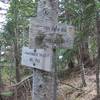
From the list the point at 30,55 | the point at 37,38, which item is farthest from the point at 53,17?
the point at 30,55

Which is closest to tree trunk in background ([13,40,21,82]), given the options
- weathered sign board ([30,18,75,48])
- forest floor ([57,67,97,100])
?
Answer: forest floor ([57,67,97,100])

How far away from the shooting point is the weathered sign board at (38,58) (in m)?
2.93

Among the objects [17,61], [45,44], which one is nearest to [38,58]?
[45,44]

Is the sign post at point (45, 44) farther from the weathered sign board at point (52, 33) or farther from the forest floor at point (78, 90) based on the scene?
the forest floor at point (78, 90)

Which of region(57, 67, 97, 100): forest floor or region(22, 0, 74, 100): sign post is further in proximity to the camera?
region(57, 67, 97, 100): forest floor

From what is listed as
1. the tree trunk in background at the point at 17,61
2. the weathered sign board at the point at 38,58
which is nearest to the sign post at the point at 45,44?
the weathered sign board at the point at 38,58

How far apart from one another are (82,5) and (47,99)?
375 centimetres

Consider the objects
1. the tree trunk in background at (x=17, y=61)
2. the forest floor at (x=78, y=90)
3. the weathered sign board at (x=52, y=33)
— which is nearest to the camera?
the weathered sign board at (x=52, y=33)

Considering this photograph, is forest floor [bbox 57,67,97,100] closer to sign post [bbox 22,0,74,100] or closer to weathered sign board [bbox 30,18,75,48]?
sign post [bbox 22,0,74,100]

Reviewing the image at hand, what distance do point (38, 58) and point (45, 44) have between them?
18 centimetres

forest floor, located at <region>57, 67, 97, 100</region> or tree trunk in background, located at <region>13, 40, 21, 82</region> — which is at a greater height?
tree trunk in background, located at <region>13, 40, 21, 82</region>

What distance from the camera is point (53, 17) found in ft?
10.2

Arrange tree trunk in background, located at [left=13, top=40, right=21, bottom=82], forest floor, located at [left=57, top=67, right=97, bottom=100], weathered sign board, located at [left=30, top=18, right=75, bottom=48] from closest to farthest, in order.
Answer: weathered sign board, located at [left=30, top=18, right=75, bottom=48], forest floor, located at [left=57, top=67, right=97, bottom=100], tree trunk in background, located at [left=13, top=40, right=21, bottom=82]

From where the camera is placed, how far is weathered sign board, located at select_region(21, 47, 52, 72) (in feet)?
9.61
